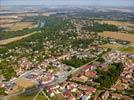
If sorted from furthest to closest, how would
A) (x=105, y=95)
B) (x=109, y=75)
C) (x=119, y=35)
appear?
(x=119, y=35)
(x=109, y=75)
(x=105, y=95)

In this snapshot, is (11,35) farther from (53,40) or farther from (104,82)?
(104,82)

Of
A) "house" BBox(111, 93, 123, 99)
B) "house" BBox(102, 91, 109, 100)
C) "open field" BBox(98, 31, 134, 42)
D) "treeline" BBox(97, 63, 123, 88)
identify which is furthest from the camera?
"open field" BBox(98, 31, 134, 42)

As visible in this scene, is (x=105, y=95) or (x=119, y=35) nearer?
(x=105, y=95)

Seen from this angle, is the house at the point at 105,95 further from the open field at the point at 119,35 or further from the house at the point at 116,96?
the open field at the point at 119,35

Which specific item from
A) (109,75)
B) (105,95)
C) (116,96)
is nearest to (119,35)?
(109,75)

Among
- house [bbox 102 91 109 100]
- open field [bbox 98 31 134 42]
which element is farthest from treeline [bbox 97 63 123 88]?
open field [bbox 98 31 134 42]

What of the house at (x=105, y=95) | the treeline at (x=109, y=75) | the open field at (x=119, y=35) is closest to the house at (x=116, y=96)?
A: the house at (x=105, y=95)

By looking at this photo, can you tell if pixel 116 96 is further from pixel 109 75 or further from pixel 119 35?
pixel 119 35

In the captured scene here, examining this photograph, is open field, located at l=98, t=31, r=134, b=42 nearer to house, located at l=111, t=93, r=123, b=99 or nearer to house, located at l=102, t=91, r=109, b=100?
house, located at l=111, t=93, r=123, b=99
